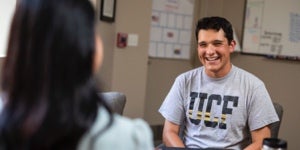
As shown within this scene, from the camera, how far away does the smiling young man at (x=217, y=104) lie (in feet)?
6.49

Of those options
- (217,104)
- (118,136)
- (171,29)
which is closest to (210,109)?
(217,104)

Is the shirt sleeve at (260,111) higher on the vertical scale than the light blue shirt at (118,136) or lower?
lower

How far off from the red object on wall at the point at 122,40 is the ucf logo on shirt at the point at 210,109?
149cm

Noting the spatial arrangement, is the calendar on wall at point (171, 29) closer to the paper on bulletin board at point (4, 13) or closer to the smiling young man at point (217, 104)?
the paper on bulletin board at point (4, 13)

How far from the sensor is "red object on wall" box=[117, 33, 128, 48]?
3465 millimetres

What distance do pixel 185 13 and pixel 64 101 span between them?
3.59 metres

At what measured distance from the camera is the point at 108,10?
10.9 feet

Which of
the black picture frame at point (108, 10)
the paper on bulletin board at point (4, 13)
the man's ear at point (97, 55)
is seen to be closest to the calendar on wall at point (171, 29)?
the black picture frame at point (108, 10)

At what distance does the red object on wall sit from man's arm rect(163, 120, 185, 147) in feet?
4.77

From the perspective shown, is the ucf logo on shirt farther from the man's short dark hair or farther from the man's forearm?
the man's short dark hair

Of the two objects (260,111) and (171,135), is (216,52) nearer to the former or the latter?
(260,111)

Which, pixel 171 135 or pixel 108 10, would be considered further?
pixel 108 10

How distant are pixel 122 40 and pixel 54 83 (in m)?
2.73

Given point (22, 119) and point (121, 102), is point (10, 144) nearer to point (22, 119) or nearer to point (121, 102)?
point (22, 119)
